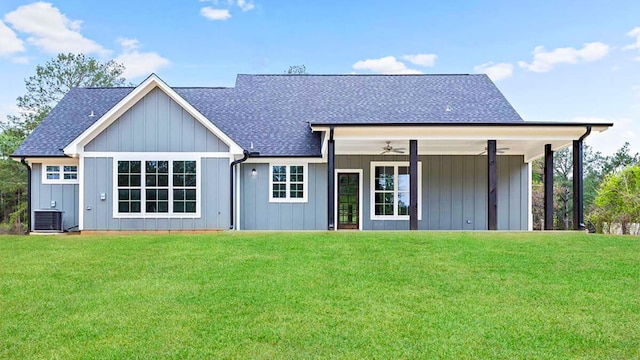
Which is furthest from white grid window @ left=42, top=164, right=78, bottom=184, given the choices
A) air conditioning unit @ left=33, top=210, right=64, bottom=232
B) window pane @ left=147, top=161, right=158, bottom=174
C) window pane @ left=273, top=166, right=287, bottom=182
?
window pane @ left=273, top=166, right=287, bottom=182

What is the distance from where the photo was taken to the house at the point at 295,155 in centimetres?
1168

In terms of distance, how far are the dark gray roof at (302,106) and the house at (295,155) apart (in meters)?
0.07

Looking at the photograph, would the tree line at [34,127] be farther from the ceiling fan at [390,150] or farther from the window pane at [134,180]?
the window pane at [134,180]

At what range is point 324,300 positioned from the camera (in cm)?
530

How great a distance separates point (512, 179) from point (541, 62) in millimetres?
15356

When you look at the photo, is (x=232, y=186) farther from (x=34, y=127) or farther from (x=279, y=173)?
(x=34, y=127)

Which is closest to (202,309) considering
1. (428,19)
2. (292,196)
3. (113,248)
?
(113,248)

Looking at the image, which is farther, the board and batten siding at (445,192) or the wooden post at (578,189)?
the board and batten siding at (445,192)

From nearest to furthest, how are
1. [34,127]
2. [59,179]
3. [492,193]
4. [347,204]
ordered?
[492,193] < [59,179] < [347,204] < [34,127]

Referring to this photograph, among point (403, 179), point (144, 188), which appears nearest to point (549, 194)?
point (403, 179)

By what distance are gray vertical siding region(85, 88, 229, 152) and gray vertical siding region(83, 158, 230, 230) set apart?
472 millimetres

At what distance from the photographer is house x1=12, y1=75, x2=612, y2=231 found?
11.7m

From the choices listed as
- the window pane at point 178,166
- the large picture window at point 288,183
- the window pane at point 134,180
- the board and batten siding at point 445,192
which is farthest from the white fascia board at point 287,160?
the window pane at point 134,180

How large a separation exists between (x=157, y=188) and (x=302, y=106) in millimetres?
6114
